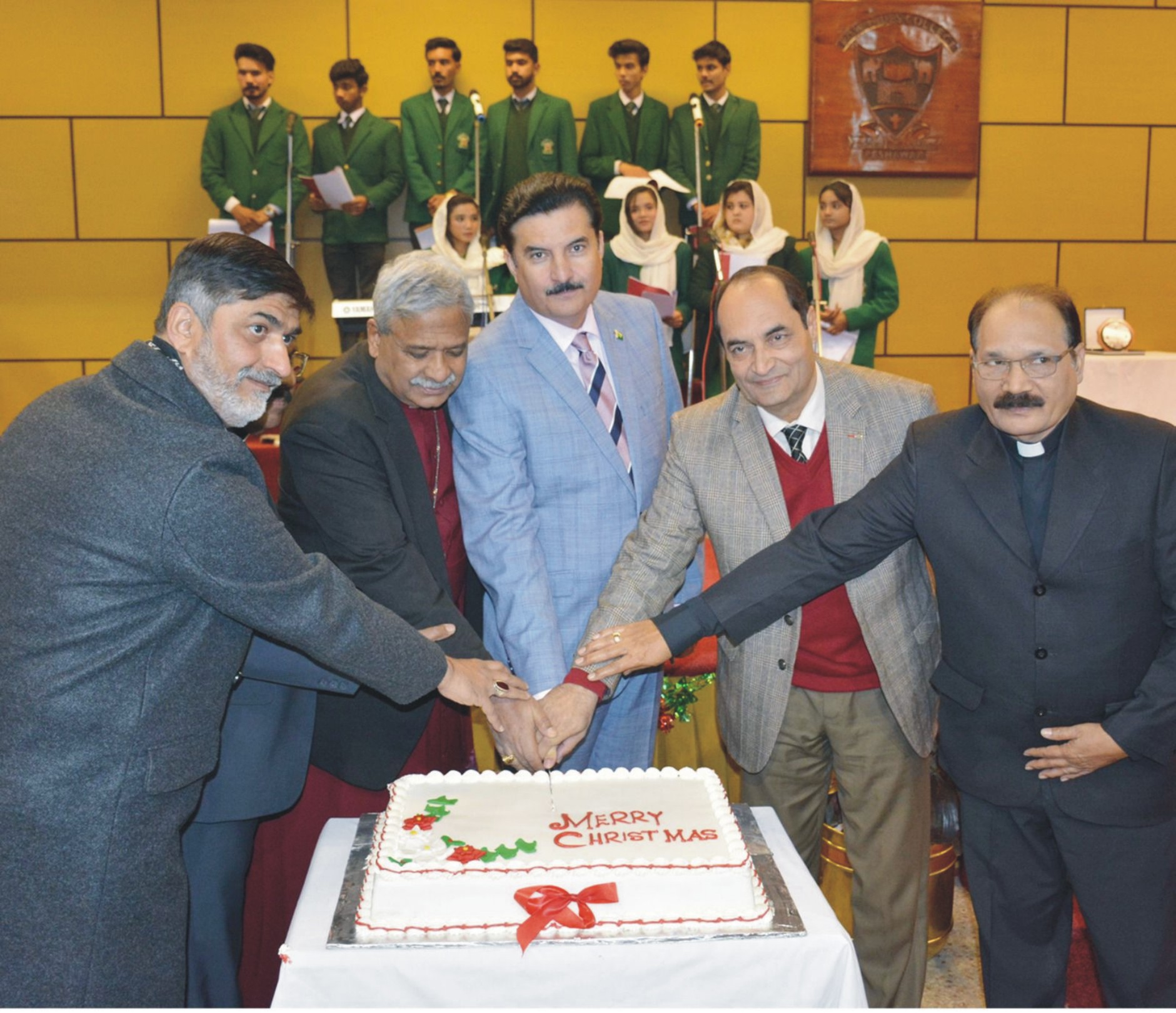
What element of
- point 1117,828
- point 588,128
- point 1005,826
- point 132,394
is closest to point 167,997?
point 132,394

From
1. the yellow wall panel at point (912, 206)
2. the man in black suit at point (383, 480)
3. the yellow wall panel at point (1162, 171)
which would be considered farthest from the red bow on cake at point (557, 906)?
the yellow wall panel at point (1162, 171)

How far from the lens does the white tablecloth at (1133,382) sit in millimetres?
5285

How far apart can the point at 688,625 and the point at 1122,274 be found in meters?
7.59

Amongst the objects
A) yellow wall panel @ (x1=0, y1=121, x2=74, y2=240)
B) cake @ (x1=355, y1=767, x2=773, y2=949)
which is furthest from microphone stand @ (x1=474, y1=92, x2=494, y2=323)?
cake @ (x1=355, y1=767, x2=773, y2=949)

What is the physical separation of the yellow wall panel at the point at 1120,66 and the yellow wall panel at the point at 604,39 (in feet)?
8.82

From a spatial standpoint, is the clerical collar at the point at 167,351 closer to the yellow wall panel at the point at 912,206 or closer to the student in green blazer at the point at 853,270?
the student in green blazer at the point at 853,270

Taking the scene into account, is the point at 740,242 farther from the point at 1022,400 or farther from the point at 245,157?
the point at 1022,400

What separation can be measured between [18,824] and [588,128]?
266 inches

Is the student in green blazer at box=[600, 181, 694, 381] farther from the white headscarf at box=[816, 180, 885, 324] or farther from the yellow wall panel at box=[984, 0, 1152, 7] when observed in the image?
the yellow wall panel at box=[984, 0, 1152, 7]

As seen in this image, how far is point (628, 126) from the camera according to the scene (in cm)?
761

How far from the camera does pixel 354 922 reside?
154 centimetres

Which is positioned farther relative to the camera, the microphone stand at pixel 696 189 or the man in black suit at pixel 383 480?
the microphone stand at pixel 696 189

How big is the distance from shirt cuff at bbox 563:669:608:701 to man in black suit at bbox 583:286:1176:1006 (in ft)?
2.17

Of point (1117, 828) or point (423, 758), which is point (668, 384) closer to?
point (423, 758)
